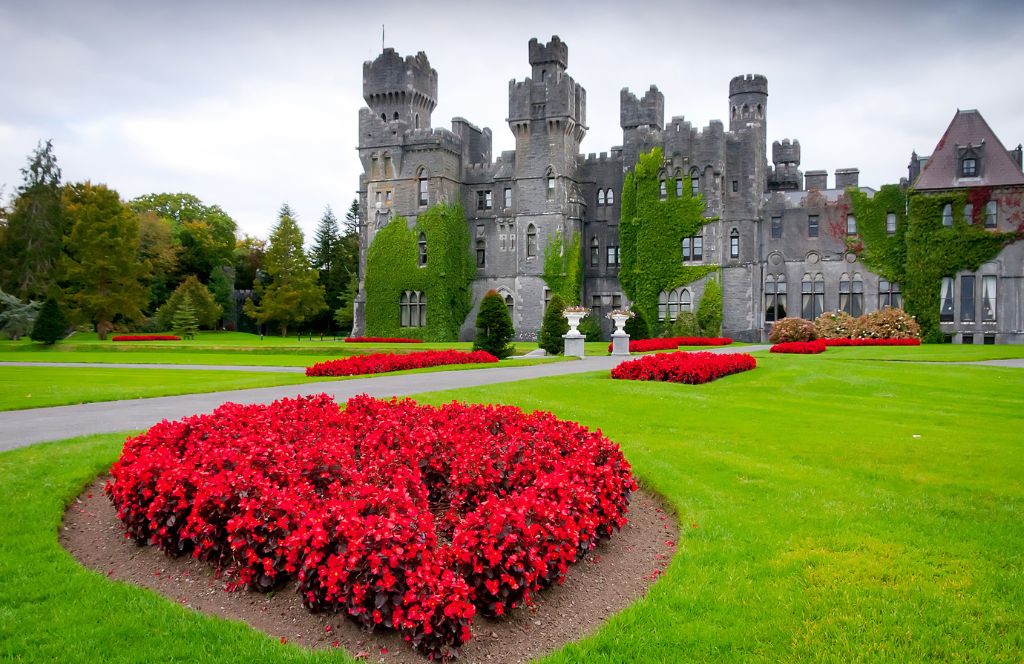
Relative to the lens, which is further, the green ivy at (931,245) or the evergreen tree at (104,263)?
the evergreen tree at (104,263)

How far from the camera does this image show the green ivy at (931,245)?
44.4 m

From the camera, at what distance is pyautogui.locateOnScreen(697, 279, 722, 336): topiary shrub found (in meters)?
48.8

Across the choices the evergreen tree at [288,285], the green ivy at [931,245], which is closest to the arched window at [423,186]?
the evergreen tree at [288,285]

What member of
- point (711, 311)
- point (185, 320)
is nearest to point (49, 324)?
point (185, 320)

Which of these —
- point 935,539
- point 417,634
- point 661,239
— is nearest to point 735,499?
point 935,539

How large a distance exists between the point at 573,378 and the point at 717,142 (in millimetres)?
34470

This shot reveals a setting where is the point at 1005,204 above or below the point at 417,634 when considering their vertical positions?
above

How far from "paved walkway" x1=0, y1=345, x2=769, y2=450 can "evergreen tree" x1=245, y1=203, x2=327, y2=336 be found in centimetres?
4838

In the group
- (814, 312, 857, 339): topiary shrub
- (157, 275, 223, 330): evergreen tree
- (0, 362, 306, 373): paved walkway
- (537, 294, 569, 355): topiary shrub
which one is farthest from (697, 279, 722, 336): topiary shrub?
(157, 275, 223, 330): evergreen tree

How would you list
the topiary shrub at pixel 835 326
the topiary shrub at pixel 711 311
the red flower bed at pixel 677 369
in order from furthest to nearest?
the topiary shrub at pixel 711 311 < the topiary shrub at pixel 835 326 < the red flower bed at pixel 677 369

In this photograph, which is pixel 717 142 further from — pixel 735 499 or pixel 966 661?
pixel 966 661

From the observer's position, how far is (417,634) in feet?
16.2

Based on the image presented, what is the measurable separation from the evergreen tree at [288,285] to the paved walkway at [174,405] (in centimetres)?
4838

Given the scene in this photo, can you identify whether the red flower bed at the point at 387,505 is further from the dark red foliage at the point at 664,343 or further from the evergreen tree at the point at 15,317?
the evergreen tree at the point at 15,317
